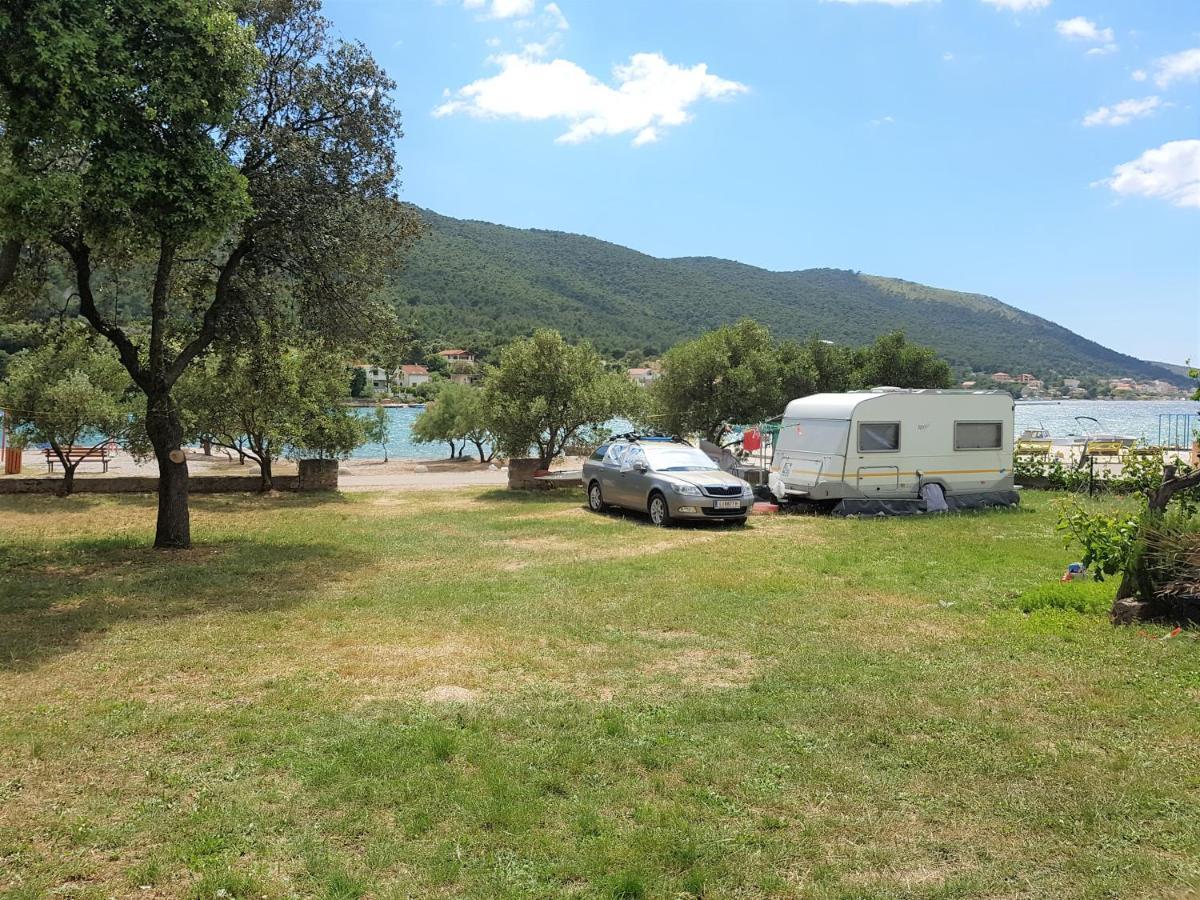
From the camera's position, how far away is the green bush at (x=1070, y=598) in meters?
7.56

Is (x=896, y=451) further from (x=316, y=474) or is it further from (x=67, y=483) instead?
(x=67, y=483)

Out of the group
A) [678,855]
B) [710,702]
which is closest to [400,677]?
[710,702]

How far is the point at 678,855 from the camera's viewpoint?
3.36 m

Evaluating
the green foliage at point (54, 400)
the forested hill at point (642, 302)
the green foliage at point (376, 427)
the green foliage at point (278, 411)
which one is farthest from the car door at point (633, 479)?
the forested hill at point (642, 302)

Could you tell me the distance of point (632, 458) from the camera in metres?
16.0

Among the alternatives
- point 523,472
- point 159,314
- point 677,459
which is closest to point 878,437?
point 677,459

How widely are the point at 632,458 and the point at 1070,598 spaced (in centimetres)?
912

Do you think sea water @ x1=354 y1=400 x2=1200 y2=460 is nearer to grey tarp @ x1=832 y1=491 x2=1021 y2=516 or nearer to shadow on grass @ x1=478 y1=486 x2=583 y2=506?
shadow on grass @ x1=478 y1=486 x2=583 y2=506

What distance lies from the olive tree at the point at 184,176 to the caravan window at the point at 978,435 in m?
11.7

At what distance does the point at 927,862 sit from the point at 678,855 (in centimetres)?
98

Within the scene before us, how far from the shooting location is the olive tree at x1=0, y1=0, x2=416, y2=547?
26.9 feet

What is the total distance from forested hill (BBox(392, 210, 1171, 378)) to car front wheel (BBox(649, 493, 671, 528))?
67813 mm

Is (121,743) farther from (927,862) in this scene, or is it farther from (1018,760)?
(1018,760)

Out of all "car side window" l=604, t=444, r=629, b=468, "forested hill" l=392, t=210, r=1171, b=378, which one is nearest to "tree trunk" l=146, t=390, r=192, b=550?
"car side window" l=604, t=444, r=629, b=468
